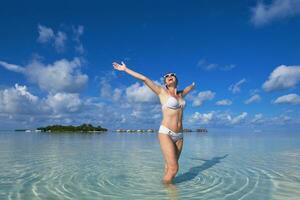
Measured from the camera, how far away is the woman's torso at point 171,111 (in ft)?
28.1

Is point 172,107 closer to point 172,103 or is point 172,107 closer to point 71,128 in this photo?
point 172,103

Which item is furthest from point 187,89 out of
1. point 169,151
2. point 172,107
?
point 169,151

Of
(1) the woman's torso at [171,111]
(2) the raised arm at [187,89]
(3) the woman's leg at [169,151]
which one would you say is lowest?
(3) the woman's leg at [169,151]

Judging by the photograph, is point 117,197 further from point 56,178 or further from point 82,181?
point 56,178

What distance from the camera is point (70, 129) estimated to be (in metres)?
132

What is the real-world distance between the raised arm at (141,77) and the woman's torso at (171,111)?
0.20 m

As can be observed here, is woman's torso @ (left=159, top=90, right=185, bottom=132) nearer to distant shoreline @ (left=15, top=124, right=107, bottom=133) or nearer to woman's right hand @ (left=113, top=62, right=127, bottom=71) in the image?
woman's right hand @ (left=113, top=62, right=127, bottom=71)

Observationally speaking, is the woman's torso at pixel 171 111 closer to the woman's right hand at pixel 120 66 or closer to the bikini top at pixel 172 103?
the bikini top at pixel 172 103

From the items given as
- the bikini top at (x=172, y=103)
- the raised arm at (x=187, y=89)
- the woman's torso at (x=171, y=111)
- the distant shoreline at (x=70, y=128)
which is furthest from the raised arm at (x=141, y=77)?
the distant shoreline at (x=70, y=128)

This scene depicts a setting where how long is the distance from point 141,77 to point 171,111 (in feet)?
3.99

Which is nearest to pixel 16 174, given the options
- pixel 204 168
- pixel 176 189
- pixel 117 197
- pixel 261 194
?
pixel 117 197

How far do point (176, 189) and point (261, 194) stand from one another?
2.15 meters

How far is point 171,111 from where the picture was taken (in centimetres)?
862

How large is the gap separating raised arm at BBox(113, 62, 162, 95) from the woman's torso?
0.20m
